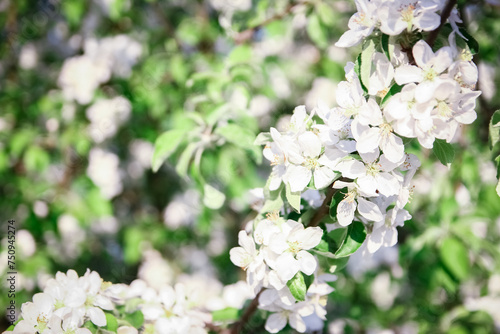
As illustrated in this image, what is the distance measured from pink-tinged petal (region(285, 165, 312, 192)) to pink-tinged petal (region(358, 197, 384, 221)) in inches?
4.4

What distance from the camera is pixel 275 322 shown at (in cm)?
110

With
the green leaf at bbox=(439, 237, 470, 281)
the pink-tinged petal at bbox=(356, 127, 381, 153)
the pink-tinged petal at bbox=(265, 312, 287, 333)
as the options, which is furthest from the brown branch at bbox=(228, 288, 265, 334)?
the green leaf at bbox=(439, 237, 470, 281)

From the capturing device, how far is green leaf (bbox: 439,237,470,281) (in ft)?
5.59

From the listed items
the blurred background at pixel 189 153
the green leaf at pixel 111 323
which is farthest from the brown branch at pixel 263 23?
the green leaf at pixel 111 323

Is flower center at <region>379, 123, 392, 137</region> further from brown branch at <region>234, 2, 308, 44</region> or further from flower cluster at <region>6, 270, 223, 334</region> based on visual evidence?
brown branch at <region>234, 2, 308, 44</region>

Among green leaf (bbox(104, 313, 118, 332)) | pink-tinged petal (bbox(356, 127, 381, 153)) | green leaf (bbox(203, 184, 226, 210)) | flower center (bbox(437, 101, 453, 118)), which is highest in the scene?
flower center (bbox(437, 101, 453, 118))

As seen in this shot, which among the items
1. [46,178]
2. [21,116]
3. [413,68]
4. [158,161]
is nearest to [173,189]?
[46,178]

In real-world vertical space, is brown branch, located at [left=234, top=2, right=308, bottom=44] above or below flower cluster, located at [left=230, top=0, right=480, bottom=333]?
below

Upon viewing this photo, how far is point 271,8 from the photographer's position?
2088 mm

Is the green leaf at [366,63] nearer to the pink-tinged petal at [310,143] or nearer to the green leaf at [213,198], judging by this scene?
the pink-tinged petal at [310,143]

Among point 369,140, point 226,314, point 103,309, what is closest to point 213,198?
point 226,314

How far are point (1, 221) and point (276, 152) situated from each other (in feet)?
6.29

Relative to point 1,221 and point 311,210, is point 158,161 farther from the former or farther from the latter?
point 1,221

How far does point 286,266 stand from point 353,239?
150 millimetres
